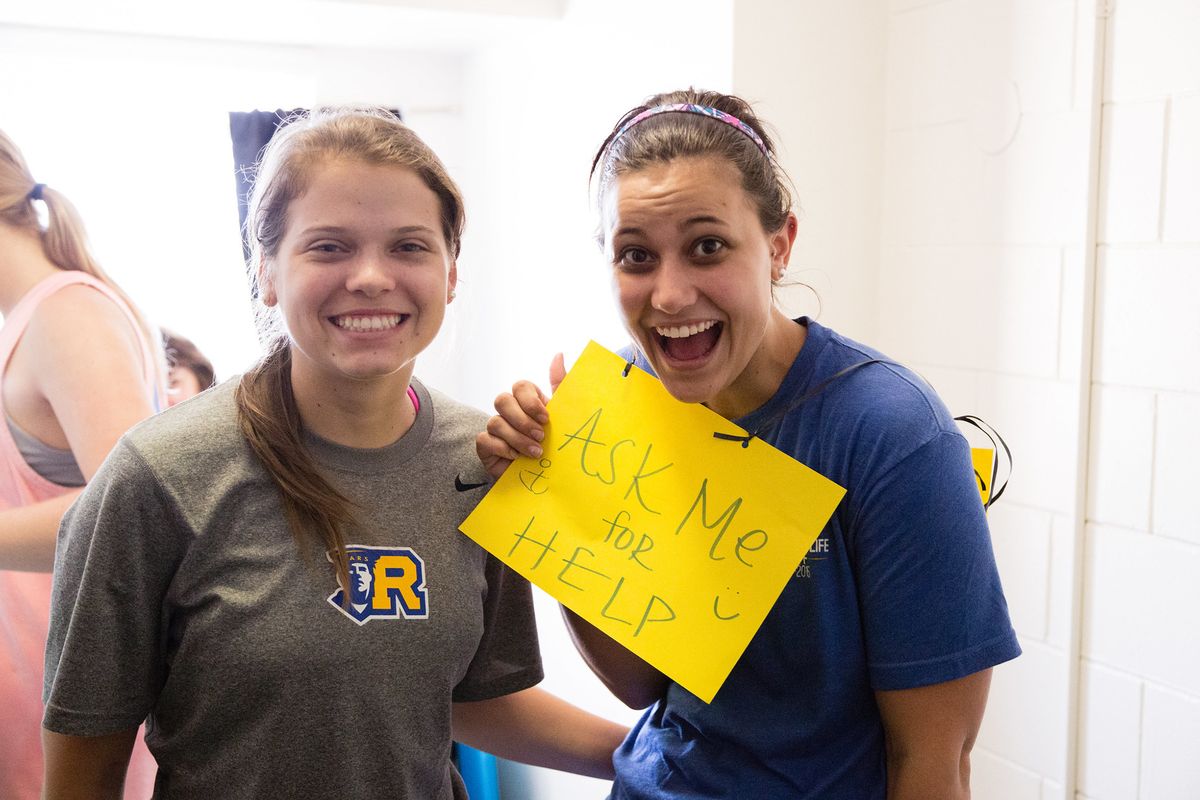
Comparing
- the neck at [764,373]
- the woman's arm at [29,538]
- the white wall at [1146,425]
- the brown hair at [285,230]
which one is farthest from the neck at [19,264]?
the white wall at [1146,425]

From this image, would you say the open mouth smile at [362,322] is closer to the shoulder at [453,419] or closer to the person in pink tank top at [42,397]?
the shoulder at [453,419]

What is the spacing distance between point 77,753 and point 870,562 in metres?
0.80

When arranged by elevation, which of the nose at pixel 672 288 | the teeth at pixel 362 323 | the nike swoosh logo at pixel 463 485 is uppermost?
the nose at pixel 672 288

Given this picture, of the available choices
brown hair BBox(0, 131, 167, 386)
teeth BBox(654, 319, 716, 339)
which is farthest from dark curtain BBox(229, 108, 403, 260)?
teeth BBox(654, 319, 716, 339)

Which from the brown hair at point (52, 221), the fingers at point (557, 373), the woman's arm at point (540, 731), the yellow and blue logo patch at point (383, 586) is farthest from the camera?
the brown hair at point (52, 221)

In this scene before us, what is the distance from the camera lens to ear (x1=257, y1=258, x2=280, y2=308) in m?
1.13

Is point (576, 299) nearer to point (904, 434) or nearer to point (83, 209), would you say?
point (83, 209)

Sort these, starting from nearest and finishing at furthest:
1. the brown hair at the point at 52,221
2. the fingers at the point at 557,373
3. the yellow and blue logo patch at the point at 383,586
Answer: the yellow and blue logo patch at the point at 383,586, the fingers at the point at 557,373, the brown hair at the point at 52,221

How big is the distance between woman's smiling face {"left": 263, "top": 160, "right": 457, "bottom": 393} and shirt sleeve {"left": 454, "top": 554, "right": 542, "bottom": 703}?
0.95ft

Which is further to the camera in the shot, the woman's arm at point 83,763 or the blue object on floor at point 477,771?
the blue object on floor at point 477,771

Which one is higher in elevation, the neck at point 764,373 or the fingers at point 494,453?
the neck at point 764,373

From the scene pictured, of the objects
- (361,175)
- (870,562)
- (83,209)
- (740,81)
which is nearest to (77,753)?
(361,175)

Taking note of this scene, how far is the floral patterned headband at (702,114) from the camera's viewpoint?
103 centimetres

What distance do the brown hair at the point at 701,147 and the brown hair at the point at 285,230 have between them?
0.69 feet
